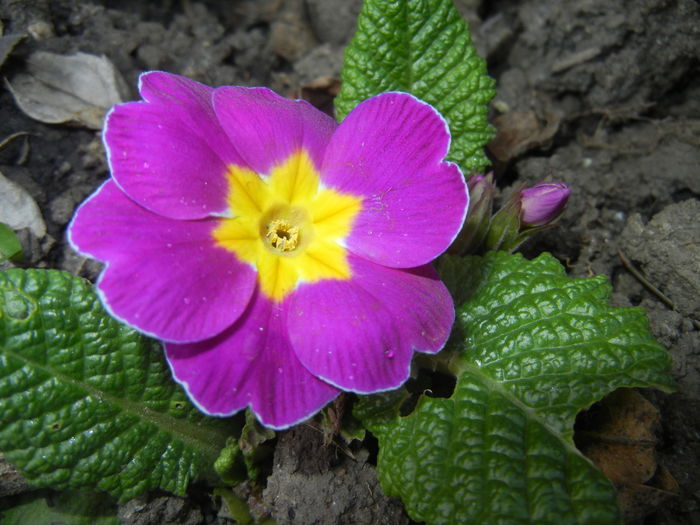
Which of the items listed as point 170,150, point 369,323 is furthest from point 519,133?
point 170,150

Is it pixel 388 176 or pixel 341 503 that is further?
pixel 341 503

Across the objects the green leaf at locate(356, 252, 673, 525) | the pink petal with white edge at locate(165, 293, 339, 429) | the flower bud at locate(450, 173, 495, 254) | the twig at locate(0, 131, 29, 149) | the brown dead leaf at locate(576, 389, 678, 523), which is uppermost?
the twig at locate(0, 131, 29, 149)

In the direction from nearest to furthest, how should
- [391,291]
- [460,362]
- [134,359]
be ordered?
1. [391,291]
2. [134,359]
3. [460,362]

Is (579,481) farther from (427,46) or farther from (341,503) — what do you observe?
(427,46)

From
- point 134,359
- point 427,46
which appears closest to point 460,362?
point 134,359

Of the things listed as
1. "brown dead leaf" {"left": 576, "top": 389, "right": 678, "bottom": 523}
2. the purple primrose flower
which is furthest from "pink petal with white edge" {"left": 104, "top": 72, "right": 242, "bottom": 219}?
"brown dead leaf" {"left": 576, "top": 389, "right": 678, "bottom": 523}

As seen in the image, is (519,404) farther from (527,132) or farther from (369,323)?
(527,132)

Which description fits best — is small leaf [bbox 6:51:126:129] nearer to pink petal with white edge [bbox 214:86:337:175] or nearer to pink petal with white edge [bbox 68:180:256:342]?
pink petal with white edge [bbox 214:86:337:175]
